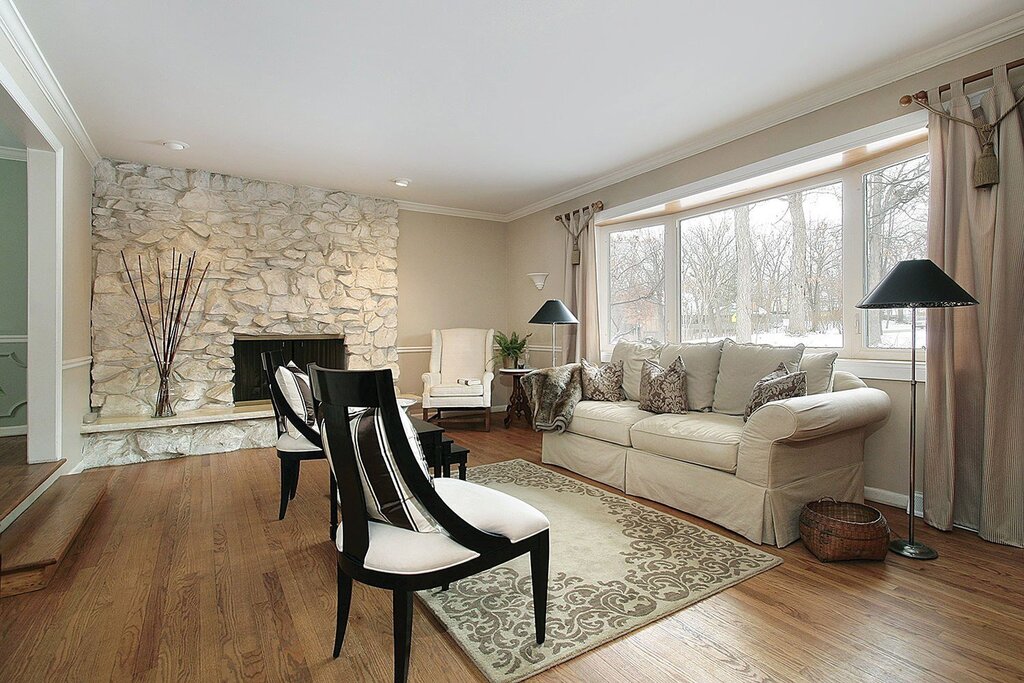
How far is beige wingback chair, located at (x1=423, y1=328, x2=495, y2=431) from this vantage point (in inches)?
218

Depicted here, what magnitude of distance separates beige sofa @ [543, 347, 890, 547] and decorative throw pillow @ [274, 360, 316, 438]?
78.1 inches

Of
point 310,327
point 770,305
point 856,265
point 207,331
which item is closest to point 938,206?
point 856,265

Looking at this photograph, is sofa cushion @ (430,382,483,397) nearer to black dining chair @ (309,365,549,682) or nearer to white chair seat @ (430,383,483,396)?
white chair seat @ (430,383,483,396)

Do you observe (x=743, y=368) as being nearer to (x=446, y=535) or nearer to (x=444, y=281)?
(x=446, y=535)

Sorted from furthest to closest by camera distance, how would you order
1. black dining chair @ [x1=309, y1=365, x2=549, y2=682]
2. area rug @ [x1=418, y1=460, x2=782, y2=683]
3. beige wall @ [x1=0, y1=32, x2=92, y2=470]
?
beige wall @ [x1=0, y1=32, x2=92, y2=470], area rug @ [x1=418, y1=460, x2=782, y2=683], black dining chair @ [x1=309, y1=365, x2=549, y2=682]

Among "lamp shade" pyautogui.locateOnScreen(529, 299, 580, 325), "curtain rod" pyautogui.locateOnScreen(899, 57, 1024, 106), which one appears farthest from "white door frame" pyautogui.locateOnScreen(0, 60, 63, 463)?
"curtain rod" pyautogui.locateOnScreen(899, 57, 1024, 106)

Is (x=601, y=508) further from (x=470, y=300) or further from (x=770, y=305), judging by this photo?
(x=470, y=300)

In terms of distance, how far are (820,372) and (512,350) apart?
3648 millimetres

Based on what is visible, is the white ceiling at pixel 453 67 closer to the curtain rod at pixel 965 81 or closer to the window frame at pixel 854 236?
the curtain rod at pixel 965 81

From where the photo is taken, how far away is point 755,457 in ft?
8.84

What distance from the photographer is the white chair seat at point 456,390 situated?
17.8 ft

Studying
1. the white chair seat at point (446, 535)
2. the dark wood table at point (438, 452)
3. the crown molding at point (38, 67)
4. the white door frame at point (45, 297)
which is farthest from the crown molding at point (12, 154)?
the white chair seat at point (446, 535)

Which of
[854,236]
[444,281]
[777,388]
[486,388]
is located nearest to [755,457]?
[777,388]

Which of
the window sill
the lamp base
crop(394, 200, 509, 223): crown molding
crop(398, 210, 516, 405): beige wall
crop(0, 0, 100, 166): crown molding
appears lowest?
the lamp base
